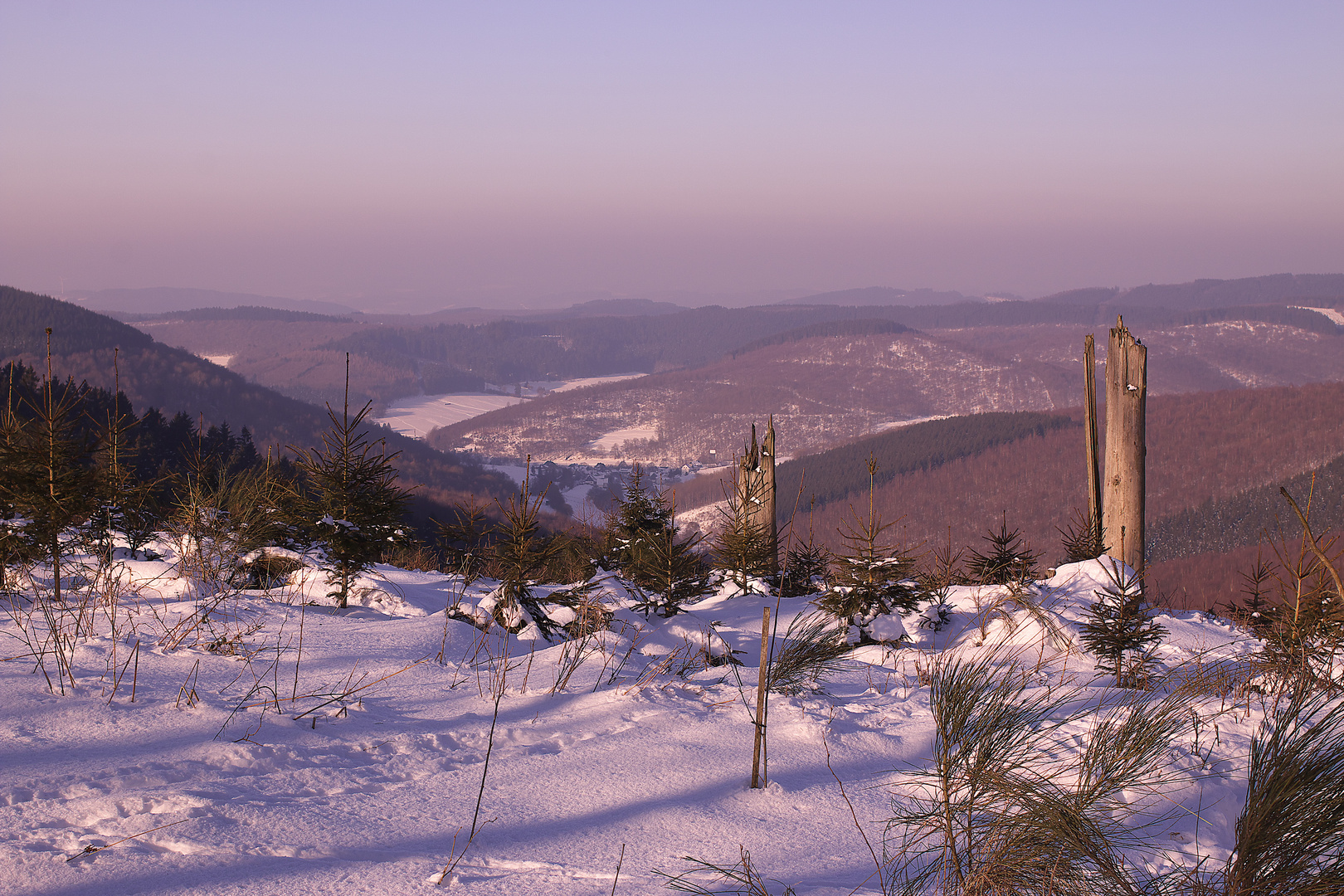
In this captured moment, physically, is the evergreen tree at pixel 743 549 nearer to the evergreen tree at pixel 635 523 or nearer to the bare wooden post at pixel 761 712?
the evergreen tree at pixel 635 523

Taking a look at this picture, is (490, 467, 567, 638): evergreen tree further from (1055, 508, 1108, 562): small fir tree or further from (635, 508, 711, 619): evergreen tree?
(1055, 508, 1108, 562): small fir tree

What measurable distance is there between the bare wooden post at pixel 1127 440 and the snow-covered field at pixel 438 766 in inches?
241

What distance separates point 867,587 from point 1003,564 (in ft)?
8.71

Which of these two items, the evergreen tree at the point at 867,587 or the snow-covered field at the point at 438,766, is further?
the evergreen tree at the point at 867,587

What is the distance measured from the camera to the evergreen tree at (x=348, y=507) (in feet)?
19.3

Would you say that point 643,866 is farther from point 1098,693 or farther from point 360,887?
point 1098,693

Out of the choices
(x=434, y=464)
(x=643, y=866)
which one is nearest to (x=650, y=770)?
(x=643, y=866)

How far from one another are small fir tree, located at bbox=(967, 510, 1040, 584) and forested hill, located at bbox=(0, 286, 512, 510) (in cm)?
8674

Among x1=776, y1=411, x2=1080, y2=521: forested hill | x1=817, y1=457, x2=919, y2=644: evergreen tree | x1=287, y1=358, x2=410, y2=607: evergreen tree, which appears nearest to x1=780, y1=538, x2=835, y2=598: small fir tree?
x1=817, y1=457, x2=919, y2=644: evergreen tree

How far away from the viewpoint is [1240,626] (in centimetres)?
762

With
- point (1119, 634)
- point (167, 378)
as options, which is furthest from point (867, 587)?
point (167, 378)

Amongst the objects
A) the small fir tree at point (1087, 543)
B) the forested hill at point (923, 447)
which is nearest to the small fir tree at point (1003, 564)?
the small fir tree at point (1087, 543)

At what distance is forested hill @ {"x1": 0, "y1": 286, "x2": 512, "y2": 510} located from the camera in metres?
99.2

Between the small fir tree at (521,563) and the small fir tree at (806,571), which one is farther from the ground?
the small fir tree at (521,563)
